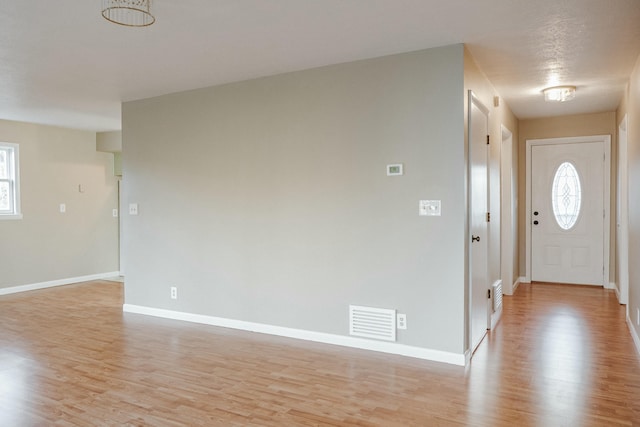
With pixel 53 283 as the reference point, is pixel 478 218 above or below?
above

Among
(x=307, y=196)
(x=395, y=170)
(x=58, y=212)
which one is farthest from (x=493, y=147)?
(x=58, y=212)

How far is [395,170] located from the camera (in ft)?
12.1

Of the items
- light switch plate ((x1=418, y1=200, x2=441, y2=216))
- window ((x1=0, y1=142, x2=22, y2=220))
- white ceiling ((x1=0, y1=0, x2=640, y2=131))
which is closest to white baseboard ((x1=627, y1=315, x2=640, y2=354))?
light switch plate ((x1=418, y1=200, x2=441, y2=216))

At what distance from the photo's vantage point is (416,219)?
361 centimetres

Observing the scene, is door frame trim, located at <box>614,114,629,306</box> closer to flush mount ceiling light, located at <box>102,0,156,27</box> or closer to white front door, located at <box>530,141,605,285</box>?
white front door, located at <box>530,141,605,285</box>

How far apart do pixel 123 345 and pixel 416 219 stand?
2814 mm

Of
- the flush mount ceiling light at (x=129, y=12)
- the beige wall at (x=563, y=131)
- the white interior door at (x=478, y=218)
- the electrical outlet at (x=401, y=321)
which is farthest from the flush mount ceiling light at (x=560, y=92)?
the flush mount ceiling light at (x=129, y=12)

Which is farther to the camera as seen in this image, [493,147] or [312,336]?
[493,147]

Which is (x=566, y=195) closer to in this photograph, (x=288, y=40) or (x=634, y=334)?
(x=634, y=334)

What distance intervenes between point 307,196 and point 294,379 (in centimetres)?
164

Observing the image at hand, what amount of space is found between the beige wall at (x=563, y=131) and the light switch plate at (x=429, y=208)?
159 inches

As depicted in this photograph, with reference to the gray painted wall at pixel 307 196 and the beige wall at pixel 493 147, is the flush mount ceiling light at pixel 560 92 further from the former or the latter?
the gray painted wall at pixel 307 196

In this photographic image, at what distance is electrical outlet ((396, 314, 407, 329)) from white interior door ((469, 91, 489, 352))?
524 mm

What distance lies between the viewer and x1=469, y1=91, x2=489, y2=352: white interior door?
3.64 meters
